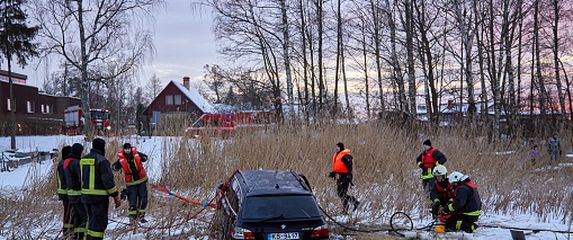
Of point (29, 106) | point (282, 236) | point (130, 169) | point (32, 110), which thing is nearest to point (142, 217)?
point (130, 169)

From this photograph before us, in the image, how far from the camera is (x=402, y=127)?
55.8 ft

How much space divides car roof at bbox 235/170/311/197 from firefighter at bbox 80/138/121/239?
1.98 metres

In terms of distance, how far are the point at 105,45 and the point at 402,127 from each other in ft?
43.6

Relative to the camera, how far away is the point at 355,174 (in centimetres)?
1321

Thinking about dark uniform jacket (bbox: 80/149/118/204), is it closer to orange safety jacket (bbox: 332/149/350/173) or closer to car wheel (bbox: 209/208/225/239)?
car wheel (bbox: 209/208/225/239)

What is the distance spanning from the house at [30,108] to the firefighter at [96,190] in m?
22.9

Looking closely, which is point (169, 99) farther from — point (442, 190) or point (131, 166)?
point (442, 190)

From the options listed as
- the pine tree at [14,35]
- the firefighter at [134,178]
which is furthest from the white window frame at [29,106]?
the firefighter at [134,178]

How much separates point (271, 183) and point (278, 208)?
1.75 ft

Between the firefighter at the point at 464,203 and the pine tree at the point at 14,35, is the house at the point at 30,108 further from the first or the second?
the firefighter at the point at 464,203

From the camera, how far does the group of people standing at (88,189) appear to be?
6.54 metres

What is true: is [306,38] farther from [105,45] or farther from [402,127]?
[105,45]

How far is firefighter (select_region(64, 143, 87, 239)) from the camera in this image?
7105 millimetres

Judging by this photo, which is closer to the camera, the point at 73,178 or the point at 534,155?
the point at 73,178
